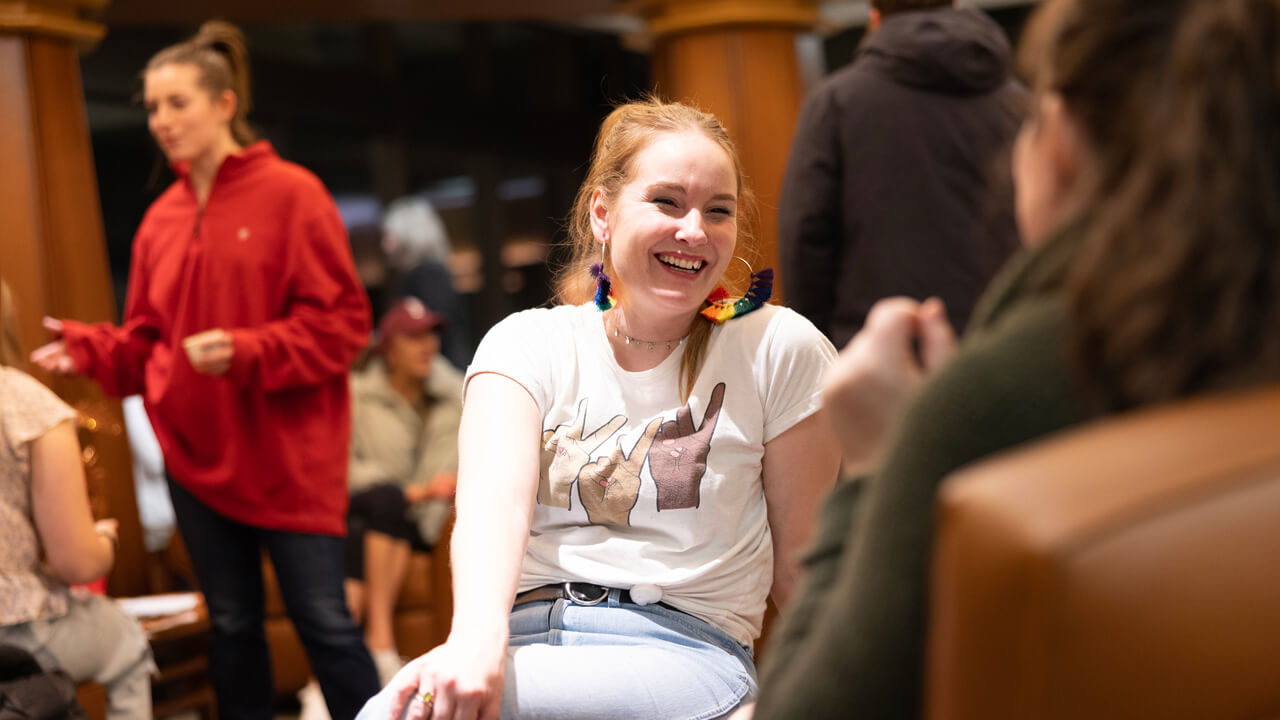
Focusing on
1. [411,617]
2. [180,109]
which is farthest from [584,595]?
[411,617]

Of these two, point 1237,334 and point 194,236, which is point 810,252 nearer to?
point 194,236

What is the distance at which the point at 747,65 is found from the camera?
4188 millimetres

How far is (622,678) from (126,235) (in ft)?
18.9

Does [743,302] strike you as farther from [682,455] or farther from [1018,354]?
[1018,354]

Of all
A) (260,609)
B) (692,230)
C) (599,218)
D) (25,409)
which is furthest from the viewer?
(260,609)

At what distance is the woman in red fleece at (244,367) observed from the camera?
2.57 meters

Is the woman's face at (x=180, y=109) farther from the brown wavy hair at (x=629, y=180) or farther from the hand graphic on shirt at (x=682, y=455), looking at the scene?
the hand graphic on shirt at (x=682, y=455)

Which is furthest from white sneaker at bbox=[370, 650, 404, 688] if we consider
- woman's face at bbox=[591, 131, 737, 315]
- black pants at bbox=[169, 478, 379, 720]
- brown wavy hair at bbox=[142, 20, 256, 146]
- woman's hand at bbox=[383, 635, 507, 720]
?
woman's hand at bbox=[383, 635, 507, 720]

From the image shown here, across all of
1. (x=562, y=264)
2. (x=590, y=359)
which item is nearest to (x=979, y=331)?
(x=590, y=359)

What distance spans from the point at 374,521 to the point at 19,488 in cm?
201

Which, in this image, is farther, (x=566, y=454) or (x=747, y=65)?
(x=747, y=65)

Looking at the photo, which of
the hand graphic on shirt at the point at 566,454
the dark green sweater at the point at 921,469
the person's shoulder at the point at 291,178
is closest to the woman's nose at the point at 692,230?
the hand graphic on shirt at the point at 566,454

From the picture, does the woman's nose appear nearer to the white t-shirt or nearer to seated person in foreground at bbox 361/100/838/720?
seated person in foreground at bbox 361/100/838/720

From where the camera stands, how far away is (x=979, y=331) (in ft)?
2.50
